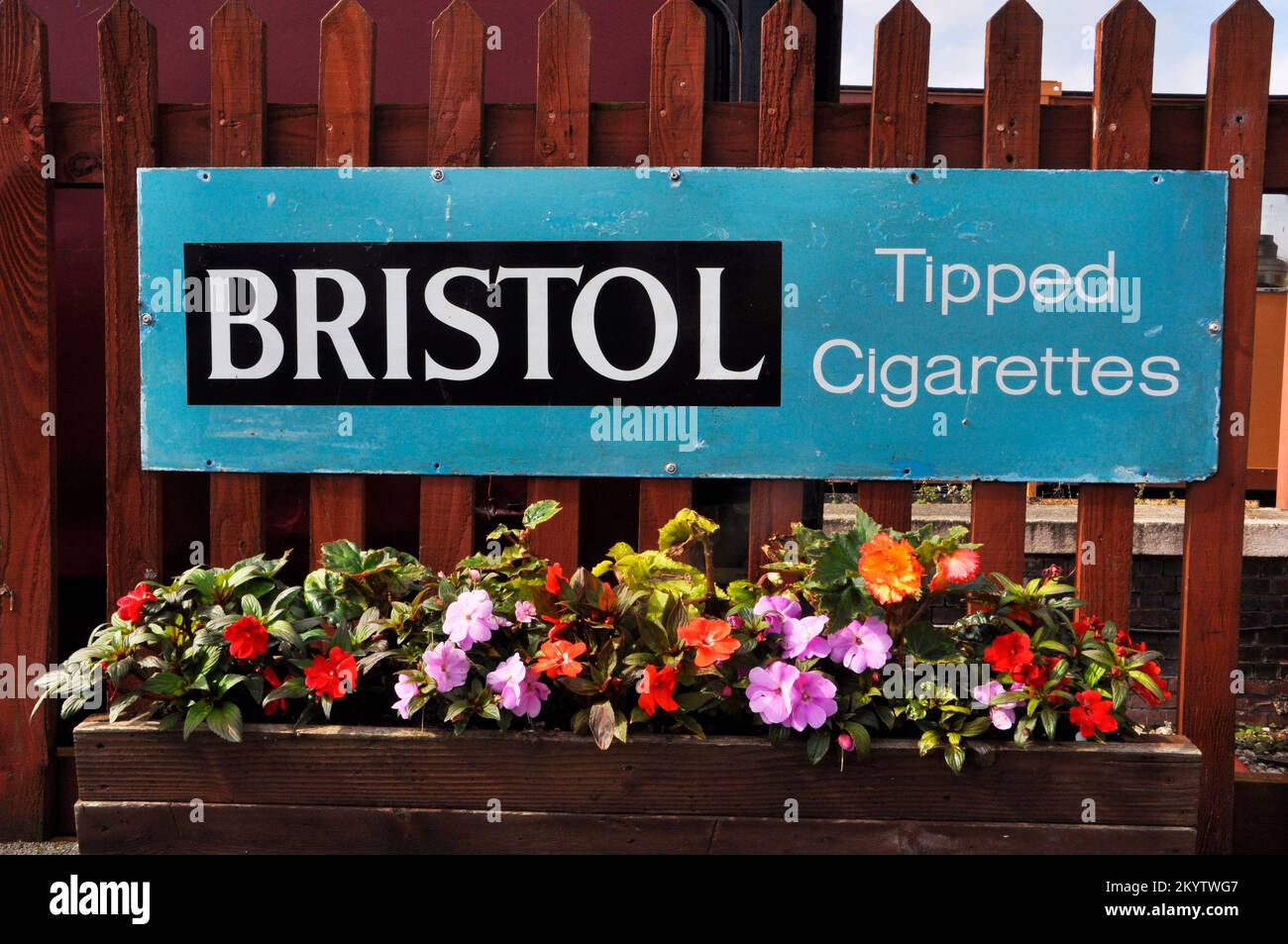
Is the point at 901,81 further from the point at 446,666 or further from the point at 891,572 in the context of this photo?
the point at 446,666

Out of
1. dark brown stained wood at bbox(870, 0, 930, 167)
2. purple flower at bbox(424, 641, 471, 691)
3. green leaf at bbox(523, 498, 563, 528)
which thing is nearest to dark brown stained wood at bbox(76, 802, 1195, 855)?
purple flower at bbox(424, 641, 471, 691)

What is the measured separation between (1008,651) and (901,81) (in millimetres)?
1319

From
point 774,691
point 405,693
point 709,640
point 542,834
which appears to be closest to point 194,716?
point 405,693

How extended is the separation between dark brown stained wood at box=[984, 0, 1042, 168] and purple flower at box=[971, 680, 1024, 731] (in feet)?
4.00

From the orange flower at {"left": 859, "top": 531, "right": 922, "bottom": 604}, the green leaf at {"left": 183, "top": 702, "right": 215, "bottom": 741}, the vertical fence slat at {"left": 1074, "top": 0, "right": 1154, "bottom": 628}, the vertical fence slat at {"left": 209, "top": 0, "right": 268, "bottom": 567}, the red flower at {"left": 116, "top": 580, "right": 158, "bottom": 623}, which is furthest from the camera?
the vertical fence slat at {"left": 209, "top": 0, "right": 268, "bottom": 567}

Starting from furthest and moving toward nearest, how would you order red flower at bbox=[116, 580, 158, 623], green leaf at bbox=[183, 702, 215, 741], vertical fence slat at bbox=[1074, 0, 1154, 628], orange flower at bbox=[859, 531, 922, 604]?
vertical fence slat at bbox=[1074, 0, 1154, 628] → red flower at bbox=[116, 580, 158, 623] → green leaf at bbox=[183, 702, 215, 741] → orange flower at bbox=[859, 531, 922, 604]

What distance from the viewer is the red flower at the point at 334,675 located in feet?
6.30

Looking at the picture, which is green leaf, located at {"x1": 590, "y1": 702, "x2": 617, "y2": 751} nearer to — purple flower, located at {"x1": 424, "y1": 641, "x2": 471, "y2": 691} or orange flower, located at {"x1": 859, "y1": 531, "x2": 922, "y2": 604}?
purple flower, located at {"x1": 424, "y1": 641, "x2": 471, "y2": 691}

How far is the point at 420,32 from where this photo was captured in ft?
9.73

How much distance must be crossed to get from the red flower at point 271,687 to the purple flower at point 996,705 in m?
1.37

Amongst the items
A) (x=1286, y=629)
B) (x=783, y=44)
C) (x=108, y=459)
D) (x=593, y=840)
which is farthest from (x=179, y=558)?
(x=1286, y=629)

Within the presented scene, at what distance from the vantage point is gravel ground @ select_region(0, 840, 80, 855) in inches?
95.4

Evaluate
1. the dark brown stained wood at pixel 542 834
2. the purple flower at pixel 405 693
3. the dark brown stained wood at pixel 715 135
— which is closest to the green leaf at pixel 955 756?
the dark brown stained wood at pixel 542 834

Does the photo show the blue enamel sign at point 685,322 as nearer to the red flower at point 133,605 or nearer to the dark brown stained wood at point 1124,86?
the dark brown stained wood at point 1124,86
